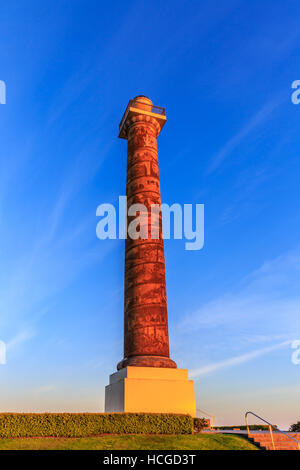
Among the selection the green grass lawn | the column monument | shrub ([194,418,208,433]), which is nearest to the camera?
the green grass lawn

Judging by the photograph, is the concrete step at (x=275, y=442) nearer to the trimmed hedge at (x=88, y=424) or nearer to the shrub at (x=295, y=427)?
the trimmed hedge at (x=88, y=424)

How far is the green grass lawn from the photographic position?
1015 centimetres

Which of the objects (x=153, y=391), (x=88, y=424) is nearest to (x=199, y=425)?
(x=153, y=391)

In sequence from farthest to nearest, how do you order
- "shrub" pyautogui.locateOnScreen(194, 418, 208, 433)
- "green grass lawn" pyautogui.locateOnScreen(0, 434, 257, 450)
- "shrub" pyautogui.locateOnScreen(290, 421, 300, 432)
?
"shrub" pyautogui.locateOnScreen(290, 421, 300, 432)
"shrub" pyautogui.locateOnScreen(194, 418, 208, 433)
"green grass lawn" pyautogui.locateOnScreen(0, 434, 257, 450)

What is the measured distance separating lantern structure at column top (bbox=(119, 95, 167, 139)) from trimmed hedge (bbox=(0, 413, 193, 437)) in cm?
1564

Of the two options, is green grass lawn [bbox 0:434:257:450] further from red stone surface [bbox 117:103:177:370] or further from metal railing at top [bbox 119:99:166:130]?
metal railing at top [bbox 119:99:166:130]

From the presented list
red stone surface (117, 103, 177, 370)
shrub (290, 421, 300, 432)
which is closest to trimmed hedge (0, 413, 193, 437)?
red stone surface (117, 103, 177, 370)

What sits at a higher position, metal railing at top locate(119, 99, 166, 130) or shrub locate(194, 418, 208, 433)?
metal railing at top locate(119, 99, 166, 130)

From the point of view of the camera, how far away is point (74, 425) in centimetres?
1195

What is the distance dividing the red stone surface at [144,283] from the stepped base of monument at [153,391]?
1.31 ft
